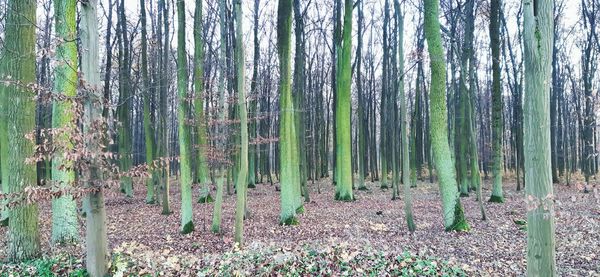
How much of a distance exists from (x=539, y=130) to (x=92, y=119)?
223 inches

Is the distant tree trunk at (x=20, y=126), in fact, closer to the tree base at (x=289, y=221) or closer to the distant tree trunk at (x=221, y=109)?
the distant tree trunk at (x=221, y=109)

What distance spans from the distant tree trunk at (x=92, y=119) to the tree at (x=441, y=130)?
309 inches

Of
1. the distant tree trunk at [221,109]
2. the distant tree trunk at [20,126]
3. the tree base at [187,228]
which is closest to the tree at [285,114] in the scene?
the distant tree trunk at [221,109]

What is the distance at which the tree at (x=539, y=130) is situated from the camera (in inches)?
181

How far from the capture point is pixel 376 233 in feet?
35.0

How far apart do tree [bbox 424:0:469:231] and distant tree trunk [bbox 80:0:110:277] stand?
786 centimetres

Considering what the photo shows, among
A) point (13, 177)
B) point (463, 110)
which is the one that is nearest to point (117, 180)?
point (13, 177)

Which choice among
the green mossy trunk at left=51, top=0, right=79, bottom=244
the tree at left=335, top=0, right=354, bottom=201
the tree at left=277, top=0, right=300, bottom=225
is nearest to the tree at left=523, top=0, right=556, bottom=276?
the green mossy trunk at left=51, top=0, right=79, bottom=244

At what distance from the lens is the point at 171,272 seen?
20.4ft

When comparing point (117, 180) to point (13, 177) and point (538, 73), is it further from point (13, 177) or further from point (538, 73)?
point (538, 73)

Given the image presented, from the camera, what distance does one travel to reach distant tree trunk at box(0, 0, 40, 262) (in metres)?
7.05

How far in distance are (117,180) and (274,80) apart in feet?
80.9

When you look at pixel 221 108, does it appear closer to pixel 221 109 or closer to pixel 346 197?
pixel 221 109

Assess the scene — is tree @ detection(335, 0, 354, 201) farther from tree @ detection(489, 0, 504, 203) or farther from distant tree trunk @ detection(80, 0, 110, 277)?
distant tree trunk @ detection(80, 0, 110, 277)
